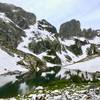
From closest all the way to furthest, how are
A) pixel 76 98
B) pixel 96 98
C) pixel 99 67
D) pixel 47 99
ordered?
1. pixel 96 98
2. pixel 76 98
3. pixel 47 99
4. pixel 99 67

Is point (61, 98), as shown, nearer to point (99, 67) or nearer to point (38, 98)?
point (38, 98)

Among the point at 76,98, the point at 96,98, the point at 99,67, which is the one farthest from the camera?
the point at 99,67

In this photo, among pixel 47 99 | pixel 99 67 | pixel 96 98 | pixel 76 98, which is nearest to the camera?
pixel 96 98

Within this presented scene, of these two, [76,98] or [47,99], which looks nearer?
[76,98]

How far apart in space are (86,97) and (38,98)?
23.5ft

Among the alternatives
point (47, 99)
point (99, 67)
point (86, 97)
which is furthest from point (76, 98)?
point (99, 67)

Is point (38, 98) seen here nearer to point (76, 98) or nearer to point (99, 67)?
point (76, 98)

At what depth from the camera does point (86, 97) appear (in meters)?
36.1

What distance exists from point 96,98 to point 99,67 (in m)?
148

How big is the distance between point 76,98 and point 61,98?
6.61 feet

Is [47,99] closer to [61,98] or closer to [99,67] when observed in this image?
[61,98]

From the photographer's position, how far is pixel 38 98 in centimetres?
4072

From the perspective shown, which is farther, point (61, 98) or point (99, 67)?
point (99, 67)

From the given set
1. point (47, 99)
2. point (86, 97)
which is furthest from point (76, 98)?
point (47, 99)
